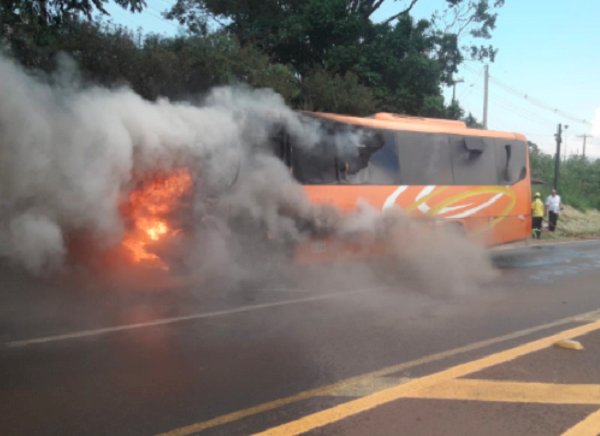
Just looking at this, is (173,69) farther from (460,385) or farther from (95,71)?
(460,385)

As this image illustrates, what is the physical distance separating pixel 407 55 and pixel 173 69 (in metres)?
9.51

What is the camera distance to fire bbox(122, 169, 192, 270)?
24.9 ft

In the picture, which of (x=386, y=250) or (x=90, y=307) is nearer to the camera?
(x=90, y=307)

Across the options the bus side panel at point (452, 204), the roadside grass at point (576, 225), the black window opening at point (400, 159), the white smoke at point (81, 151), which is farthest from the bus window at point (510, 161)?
the roadside grass at point (576, 225)

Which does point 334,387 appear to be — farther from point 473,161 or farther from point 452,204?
point 473,161

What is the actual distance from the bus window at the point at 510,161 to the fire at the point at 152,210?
279 inches

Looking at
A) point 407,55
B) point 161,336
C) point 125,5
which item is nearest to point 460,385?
point 161,336

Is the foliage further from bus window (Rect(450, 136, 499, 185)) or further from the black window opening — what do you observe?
bus window (Rect(450, 136, 499, 185))

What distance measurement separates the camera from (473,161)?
11.3 m

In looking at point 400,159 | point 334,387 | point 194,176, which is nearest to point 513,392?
point 334,387

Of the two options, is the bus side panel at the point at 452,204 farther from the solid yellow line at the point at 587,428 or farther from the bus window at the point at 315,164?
the solid yellow line at the point at 587,428

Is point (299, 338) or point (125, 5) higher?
point (125, 5)

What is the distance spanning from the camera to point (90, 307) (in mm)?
6684

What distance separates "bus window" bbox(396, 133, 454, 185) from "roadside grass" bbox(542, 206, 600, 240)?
372 inches
